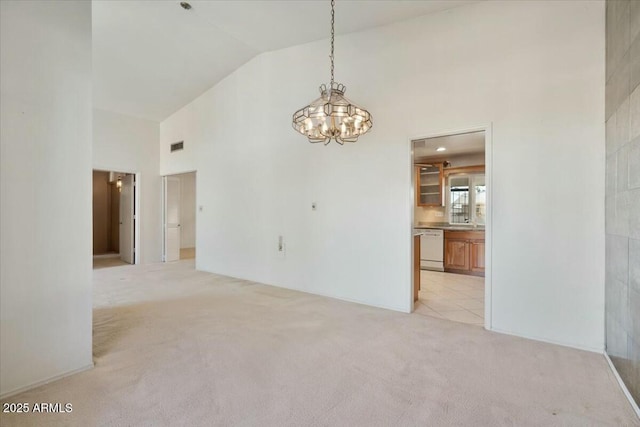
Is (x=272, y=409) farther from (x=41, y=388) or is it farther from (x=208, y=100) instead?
(x=208, y=100)

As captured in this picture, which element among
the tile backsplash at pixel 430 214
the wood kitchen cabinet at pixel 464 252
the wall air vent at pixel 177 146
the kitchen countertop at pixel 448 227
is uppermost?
the wall air vent at pixel 177 146

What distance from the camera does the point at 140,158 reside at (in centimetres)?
709

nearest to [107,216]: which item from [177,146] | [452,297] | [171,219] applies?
[171,219]

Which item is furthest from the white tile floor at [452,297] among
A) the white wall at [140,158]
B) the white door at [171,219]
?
the white wall at [140,158]

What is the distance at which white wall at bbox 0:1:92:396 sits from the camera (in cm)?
204

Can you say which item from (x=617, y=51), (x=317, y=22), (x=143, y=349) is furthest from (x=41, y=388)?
(x=617, y=51)

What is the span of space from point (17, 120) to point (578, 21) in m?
4.48

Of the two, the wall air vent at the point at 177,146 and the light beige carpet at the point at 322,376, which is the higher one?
the wall air vent at the point at 177,146

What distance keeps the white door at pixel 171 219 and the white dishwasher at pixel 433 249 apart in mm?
5876

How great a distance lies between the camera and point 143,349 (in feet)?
8.94

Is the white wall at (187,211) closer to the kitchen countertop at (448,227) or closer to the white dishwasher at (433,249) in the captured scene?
the kitchen countertop at (448,227)

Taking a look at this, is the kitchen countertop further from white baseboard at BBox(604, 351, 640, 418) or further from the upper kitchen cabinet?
white baseboard at BBox(604, 351, 640, 418)

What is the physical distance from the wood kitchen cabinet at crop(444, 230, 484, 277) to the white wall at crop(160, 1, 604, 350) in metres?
2.83

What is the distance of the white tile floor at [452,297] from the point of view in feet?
12.2
